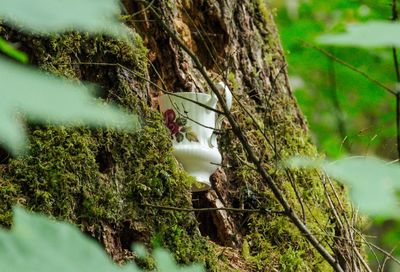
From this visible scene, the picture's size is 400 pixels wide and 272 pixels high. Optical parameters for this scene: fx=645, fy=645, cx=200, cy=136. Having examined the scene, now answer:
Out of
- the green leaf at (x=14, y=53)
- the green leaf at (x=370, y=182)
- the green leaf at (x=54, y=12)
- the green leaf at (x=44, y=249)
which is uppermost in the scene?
the green leaf at (x=14, y=53)

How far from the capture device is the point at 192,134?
2.00 m

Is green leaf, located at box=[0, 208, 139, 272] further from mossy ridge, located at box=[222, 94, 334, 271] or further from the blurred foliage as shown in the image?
the blurred foliage

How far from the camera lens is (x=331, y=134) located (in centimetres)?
399

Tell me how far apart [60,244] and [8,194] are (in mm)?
1247

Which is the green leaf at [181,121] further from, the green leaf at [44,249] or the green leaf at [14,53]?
the green leaf at [44,249]

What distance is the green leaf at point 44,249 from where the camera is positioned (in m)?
0.34

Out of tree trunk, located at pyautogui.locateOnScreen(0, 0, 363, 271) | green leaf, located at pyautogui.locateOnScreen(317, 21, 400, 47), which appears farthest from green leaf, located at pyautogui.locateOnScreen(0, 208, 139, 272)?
tree trunk, located at pyautogui.locateOnScreen(0, 0, 363, 271)

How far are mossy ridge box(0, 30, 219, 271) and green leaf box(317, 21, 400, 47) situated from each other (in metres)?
1.21

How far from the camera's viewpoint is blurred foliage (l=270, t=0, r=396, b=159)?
2.71m

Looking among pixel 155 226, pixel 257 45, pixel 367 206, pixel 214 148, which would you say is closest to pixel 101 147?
pixel 155 226

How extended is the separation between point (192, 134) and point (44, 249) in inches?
64.9

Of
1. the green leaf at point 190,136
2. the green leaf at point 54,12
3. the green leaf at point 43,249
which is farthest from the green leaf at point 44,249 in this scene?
the green leaf at point 190,136

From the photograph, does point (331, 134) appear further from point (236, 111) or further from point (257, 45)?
point (236, 111)

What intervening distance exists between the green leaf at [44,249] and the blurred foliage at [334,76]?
1992 millimetres
